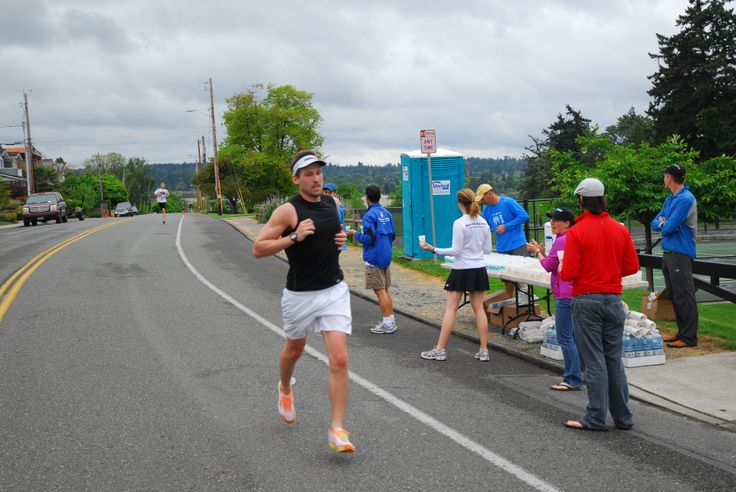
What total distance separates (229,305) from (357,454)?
723cm

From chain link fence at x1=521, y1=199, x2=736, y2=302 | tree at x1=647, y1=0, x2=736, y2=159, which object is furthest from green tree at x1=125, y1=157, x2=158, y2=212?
chain link fence at x1=521, y1=199, x2=736, y2=302

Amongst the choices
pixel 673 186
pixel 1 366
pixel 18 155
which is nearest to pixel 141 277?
pixel 1 366

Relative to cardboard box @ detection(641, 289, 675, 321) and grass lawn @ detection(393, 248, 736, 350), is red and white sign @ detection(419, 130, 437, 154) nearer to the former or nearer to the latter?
grass lawn @ detection(393, 248, 736, 350)

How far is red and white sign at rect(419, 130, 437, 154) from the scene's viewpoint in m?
15.9

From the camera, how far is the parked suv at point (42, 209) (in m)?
39.9

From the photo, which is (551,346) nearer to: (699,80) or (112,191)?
(699,80)

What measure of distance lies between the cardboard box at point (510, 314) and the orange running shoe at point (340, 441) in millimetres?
4920

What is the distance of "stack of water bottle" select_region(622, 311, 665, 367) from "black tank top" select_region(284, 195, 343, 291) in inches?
150

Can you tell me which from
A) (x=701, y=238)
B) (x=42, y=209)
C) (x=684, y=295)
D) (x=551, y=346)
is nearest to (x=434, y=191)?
(x=684, y=295)

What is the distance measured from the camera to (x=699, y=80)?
52.6m

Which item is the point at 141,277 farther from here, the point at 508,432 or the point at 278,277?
the point at 508,432

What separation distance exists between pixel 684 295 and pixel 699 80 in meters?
50.6

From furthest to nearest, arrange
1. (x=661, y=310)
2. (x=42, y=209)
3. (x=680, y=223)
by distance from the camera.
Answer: (x=42, y=209)
(x=661, y=310)
(x=680, y=223)

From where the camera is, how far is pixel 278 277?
15914mm
